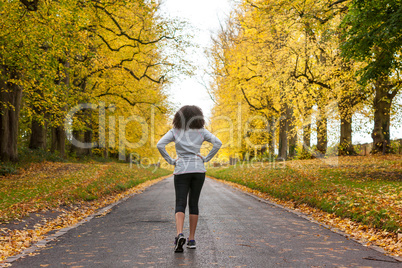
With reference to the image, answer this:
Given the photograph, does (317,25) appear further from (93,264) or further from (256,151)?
(256,151)

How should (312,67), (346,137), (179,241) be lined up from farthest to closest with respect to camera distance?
1. (346,137)
2. (312,67)
3. (179,241)

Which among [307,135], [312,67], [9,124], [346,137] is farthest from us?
[307,135]

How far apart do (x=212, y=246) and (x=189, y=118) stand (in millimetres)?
2092

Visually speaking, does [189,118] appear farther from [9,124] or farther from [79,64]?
[79,64]

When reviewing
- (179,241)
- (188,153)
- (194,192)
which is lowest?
(179,241)

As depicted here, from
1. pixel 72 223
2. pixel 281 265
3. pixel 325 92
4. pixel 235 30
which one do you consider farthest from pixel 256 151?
pixel 281 265

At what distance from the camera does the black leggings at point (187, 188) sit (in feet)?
18.1

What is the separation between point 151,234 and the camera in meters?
6.96

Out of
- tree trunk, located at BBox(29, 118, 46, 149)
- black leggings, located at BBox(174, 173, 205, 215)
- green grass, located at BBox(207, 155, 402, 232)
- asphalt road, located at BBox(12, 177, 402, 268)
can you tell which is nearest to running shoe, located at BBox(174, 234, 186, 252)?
asphalt road, located at BBox(12, 177, 402, 268)

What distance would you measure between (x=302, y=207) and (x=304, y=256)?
607 centimetres

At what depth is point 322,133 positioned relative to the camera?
82.1 ft

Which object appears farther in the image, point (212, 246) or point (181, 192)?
point (212, 246)

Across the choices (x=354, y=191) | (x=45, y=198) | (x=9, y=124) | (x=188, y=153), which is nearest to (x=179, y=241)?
(x=188, y=153)

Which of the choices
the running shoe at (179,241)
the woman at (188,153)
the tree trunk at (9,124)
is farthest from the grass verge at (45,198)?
the woman at (188,153)
